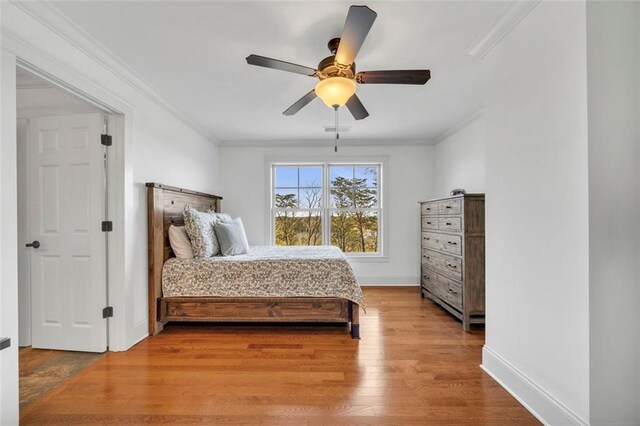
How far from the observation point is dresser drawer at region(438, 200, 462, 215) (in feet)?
10.5

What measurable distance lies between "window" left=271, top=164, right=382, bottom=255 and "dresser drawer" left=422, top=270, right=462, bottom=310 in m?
1.07

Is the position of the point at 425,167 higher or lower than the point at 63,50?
lower

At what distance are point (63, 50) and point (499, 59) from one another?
289cm

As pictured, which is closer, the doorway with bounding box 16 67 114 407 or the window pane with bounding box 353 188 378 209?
the doorway with bounding box 16 67 114 407

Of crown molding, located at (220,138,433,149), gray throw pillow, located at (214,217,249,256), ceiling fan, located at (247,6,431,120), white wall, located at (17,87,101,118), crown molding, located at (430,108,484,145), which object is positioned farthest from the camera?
crown molding, located at (220,138,433,149)

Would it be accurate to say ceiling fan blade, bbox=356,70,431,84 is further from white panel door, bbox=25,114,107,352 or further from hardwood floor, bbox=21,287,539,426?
white panel door, bbox=25,114,107,352

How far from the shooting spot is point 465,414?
1.72 m

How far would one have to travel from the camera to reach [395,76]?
197 cm

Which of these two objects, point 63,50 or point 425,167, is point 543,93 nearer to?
point 63,50

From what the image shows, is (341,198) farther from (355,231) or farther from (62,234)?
(62,234)

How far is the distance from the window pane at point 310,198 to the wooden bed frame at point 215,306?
7.48ft

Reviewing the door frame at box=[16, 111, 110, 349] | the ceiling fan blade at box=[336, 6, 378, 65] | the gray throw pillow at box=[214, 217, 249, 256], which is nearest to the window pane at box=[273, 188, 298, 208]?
the gray throw pillow at box=[214, 217, 249, 256]

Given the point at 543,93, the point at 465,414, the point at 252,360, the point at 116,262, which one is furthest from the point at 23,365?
the point at 543,93

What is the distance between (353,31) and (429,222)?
298 centimetres
